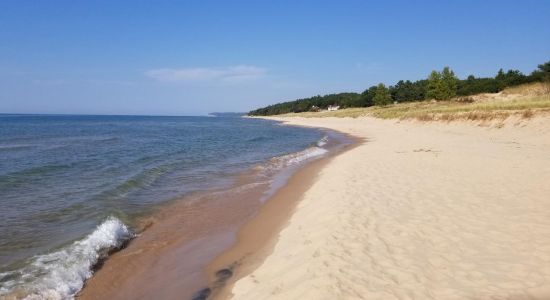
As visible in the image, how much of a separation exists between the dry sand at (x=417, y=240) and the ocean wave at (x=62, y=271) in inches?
104

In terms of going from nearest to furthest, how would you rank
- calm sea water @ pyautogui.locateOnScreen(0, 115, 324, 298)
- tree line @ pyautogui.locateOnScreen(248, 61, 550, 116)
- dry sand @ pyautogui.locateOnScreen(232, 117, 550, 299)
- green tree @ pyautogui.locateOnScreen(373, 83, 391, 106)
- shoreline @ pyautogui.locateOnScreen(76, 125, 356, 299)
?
1. dry sand @ pyautogui.locateOnScreen(232, 117, 550, 299)
2. shoreline @ pyautogui.locateOnScreen(76, 125, 356, 299)
3. calm sea water @ pyautogui.locateOnScreen(0, 115, 324, 298)
4. tree line @ pyautogui.locateOnScreen(248, 61, 550, 116)
5. green tree @ pyautogui.locateOnScreen(373, 83, 391, 106)

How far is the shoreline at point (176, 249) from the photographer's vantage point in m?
5.97

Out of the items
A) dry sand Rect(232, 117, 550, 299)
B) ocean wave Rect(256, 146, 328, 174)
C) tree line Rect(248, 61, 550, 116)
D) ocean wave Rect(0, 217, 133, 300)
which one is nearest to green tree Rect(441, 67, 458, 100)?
tree line Rect(248, 61, 550, 116)

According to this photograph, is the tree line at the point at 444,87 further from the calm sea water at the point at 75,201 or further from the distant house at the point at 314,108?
the calm sea water at the point at 75,201

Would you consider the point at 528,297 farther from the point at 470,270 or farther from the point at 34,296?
the point at 34,296

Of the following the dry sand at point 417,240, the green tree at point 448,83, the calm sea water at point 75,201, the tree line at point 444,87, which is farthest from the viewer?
the green tree at point 448,83

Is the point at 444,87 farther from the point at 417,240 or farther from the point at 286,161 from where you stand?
the point at 417,240

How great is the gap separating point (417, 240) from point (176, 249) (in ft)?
14.6

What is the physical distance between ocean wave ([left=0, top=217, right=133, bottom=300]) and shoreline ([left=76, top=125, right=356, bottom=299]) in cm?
19

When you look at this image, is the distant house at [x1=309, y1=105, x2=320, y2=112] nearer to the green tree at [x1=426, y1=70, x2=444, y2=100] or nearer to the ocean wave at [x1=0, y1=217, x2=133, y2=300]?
the green tree at [x1=426, y1=70, x2=444, y2=100]

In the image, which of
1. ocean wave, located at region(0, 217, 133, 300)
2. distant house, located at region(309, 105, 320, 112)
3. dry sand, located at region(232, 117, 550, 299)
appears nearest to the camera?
dry sand, located at region(232, 117, 550, 299)

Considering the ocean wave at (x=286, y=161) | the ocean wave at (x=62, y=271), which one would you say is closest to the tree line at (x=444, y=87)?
the ocean wave at (x=286, y=161)

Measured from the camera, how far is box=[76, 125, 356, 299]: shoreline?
5.97m

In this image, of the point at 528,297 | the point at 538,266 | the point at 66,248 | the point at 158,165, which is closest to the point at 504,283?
the point at 528,297
